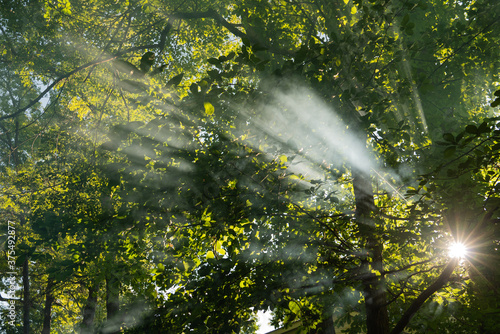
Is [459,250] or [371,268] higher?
[371,268]

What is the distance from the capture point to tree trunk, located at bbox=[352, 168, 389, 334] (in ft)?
12.8

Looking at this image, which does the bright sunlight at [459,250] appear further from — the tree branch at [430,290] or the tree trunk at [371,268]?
the tree trunk at [371,268]

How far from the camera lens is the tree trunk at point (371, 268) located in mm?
3895

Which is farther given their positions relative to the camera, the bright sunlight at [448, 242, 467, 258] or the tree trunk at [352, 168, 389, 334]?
the tree trunk at [352, 168, 389, 334]

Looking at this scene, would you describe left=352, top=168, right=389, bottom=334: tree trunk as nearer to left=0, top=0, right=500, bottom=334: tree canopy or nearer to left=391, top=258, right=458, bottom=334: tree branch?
left=0, top=0, right=500, bottom=334: tree canopy

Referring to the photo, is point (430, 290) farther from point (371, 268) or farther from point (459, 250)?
point (371, 268)

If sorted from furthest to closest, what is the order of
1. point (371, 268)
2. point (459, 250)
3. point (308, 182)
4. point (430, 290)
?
point (308, 182), point (371, 268), point (430, 290), point (459, 250)

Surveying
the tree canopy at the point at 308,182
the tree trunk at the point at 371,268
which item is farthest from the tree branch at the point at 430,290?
the tree trunk at the point at 371,268

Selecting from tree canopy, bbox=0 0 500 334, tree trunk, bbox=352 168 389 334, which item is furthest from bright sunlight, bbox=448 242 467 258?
tree trunk, bbox=352 168 389 334

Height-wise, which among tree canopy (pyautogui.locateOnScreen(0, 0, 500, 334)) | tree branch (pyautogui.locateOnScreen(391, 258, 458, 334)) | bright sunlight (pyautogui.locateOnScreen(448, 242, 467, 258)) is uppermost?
tree canopy (pyautogui.locateOnScreen(0, 0, 500, 334))

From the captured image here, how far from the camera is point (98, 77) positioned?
11539 mm

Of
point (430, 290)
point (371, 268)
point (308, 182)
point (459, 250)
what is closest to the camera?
point (459, 250)

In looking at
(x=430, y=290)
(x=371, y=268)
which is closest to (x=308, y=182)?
(x=371, y=268)

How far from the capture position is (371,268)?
4152 millimetres
